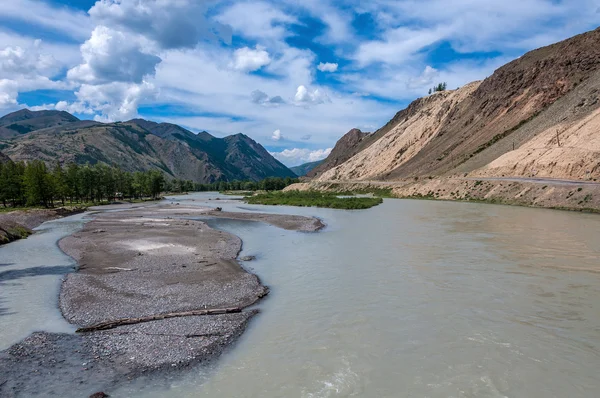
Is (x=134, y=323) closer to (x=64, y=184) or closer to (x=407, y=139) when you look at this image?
(x=64, y=184)

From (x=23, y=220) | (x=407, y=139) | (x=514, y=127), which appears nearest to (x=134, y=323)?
(x=23, y=220)

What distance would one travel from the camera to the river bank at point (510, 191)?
4788 cm

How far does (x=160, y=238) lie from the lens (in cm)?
3450

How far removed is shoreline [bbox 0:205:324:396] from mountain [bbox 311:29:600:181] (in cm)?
6303

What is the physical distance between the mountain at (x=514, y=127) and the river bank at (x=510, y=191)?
615 centimetres

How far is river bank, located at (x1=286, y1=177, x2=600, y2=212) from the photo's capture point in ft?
157

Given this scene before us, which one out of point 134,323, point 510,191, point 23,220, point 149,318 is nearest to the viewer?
point 134,323

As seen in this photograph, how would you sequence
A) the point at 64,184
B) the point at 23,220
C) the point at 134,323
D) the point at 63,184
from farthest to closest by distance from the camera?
the point at 64,184, the point at 63,184, the point at 23,220, the point at 134,323

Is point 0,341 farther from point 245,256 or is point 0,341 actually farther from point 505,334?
point 505,334

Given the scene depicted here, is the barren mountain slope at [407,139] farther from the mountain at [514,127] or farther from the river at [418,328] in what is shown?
the river at [418,328]

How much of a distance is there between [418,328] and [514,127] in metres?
107

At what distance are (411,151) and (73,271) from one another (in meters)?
139

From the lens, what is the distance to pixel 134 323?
1357 cm

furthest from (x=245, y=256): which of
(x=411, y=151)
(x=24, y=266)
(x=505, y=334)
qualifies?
(x=411, y=151)
